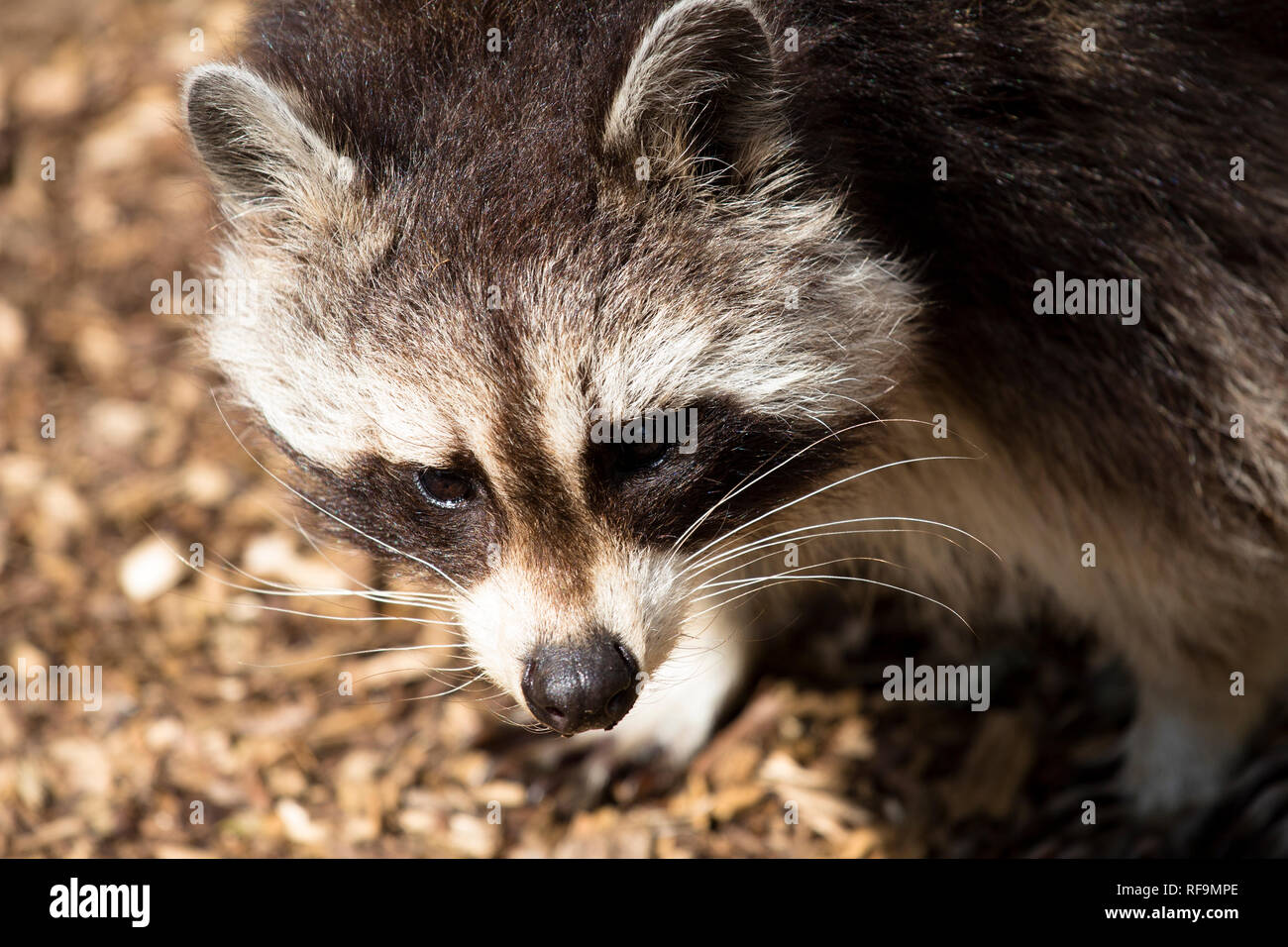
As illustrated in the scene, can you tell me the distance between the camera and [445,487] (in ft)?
10.9

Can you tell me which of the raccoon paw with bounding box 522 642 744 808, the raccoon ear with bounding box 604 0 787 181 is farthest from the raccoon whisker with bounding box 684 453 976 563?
the raccoon paw with bounding box 522 642 744 808

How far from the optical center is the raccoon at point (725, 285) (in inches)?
123

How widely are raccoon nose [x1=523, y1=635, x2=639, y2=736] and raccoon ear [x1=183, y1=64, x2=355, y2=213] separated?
4.14 feet

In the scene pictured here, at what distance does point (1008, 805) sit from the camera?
4836 mm

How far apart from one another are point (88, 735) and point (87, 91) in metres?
3.80

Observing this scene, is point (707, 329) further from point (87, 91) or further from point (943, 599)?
point (87, 91)

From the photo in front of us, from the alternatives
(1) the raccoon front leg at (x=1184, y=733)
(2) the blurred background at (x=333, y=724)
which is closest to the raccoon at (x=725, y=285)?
(1) the raccoon front leg at (x=1184, y=733)

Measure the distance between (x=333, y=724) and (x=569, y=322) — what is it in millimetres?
2559

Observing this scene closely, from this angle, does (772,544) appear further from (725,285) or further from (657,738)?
(657,738)

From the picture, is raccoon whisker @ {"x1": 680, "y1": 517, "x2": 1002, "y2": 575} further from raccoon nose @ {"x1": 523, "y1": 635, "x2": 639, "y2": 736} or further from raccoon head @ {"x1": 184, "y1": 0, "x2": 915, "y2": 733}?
raccoon nose @ {"x1": 523, "y1": 635, "x2": 639, "y2": 736}

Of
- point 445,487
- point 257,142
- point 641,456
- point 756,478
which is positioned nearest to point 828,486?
point 756,478

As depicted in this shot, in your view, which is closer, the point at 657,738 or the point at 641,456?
the point at 641,456

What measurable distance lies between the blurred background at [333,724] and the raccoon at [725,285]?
874 mm
